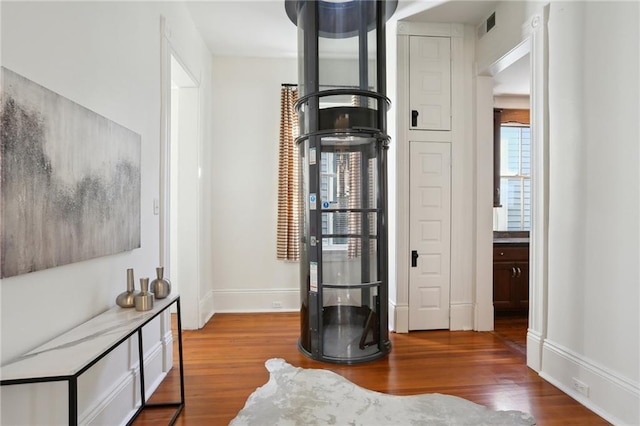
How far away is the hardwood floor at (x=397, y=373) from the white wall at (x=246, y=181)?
734mm

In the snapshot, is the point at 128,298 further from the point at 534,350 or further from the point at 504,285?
the point at 504,285

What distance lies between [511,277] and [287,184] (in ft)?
10.0

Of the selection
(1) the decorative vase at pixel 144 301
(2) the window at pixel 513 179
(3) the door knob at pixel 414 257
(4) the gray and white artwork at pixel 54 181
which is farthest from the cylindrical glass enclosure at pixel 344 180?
(2) the window at pixel 513 179

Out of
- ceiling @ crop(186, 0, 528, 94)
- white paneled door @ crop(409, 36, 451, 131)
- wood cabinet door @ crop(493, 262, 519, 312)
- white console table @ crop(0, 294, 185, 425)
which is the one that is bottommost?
wood cabinet door @ crop(493, 262, 519, 312)

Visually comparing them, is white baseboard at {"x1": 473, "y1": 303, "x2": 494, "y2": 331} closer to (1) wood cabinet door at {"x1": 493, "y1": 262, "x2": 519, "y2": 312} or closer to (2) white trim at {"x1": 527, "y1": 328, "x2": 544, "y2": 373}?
(1) wood cabinet door at {"x1": 493, "y1": 262, "x2": 519, "y2": 312}

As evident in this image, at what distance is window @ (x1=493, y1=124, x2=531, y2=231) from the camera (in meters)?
5.11

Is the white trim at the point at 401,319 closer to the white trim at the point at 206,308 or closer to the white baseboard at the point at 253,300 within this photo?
the white baseboard at the point at 253,300

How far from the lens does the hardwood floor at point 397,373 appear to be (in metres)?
2.19

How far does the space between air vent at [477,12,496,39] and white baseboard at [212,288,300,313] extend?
3687 mm

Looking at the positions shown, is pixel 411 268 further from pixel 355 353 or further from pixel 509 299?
pixel 509 299

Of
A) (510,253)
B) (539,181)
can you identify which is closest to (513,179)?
(510,253)

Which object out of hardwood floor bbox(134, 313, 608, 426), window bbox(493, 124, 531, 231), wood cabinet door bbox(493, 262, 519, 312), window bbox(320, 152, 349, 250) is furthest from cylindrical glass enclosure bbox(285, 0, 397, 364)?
window bbox(493, 124, 531, 231)

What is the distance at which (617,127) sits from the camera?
6.75ft

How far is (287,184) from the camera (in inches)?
169
